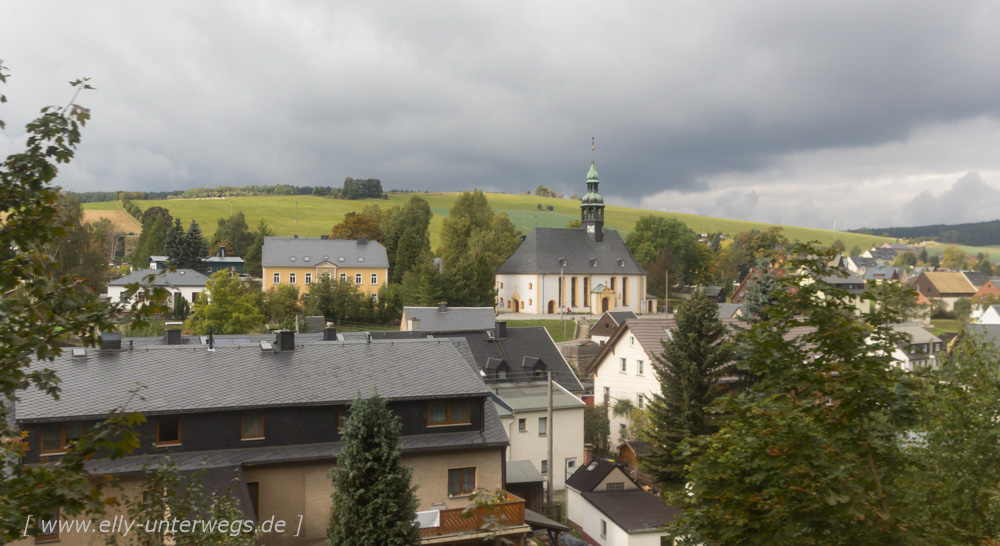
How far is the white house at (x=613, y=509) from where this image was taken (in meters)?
24.4

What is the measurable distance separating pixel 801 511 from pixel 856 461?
775mm

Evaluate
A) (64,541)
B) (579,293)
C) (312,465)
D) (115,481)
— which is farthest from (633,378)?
(579,293)

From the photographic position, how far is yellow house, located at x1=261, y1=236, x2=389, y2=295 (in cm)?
7638

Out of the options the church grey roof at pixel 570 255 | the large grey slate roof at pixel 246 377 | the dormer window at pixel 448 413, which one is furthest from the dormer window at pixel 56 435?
the church grey roof at pixel 570 255

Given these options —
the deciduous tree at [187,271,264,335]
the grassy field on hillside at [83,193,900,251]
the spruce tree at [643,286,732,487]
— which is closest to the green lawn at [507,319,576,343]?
the deciduous tree at [187,271,264,335]

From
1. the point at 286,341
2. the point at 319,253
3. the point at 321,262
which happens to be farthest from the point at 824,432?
the point at 319,253

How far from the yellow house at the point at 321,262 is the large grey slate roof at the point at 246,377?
177 ft

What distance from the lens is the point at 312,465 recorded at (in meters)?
18.2

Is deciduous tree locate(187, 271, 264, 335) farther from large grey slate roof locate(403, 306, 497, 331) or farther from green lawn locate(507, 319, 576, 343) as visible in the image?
green lawn locate(507, 319, 576, 343)

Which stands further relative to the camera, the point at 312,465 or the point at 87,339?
the point at 312,465

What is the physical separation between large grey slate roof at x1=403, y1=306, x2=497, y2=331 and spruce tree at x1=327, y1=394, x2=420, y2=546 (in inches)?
1320

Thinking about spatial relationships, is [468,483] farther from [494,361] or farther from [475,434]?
[494,361]

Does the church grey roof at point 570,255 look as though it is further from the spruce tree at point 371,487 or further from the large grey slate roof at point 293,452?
the spruce tree at point 371,487

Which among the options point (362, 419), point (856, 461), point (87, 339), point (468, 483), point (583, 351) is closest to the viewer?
point (87, 339)
